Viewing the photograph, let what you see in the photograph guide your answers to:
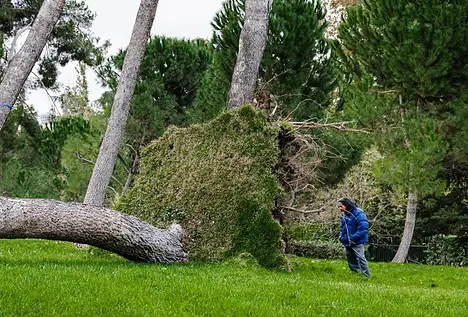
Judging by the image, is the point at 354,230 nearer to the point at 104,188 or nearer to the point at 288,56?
the point at 104,188

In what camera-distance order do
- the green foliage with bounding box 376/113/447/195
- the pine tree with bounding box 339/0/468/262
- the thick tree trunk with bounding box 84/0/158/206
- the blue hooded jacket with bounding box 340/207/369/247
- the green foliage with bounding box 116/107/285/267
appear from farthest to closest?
the pine tree with bounding box 339/0/468/262 → the green foliage with bounding box 376/113/447/195 → the thick tree trunk with bounding box 84/0/158/206 → the blue hooded jacket with bounding box 340/207/369/247 → the green foliage with bounding box 116/107/285/267

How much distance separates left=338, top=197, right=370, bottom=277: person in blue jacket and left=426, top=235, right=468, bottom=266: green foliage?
11.5 meters

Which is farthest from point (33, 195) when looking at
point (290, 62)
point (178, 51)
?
point (290, 62)

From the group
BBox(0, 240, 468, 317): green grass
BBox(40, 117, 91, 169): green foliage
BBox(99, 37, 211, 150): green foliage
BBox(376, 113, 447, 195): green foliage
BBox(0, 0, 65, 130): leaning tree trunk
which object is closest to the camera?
BBox(0, 240, 468, 317): green grass

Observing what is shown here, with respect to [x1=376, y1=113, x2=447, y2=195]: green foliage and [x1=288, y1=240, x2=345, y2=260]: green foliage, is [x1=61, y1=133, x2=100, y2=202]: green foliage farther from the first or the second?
[x1=376, y1=113, x2=447, y2=195]: green foliage

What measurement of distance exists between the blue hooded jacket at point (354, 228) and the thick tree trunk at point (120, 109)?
20.6ft

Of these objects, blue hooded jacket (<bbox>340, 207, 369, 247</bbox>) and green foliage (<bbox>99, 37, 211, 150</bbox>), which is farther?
green foliage (<bbox>99, 37, 211, 150</bbox>)

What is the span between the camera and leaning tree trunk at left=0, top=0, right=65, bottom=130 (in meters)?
11.0

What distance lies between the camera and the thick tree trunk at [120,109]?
13742 mm

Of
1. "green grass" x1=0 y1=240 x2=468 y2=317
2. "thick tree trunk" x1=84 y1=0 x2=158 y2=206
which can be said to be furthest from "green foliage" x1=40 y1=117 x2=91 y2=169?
"green grass" x1=0 y1=240 x2=468 y2=317

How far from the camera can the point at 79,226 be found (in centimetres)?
846

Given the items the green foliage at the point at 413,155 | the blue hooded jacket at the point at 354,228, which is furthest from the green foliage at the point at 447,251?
the blue hooded jacket at the point at 354,228

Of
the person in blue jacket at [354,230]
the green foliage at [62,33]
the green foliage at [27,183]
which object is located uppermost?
the green foliage at [62,33]

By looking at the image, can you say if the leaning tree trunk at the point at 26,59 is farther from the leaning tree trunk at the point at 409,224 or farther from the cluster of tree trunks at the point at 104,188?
the leaning tree trunk at the point at 409,224
